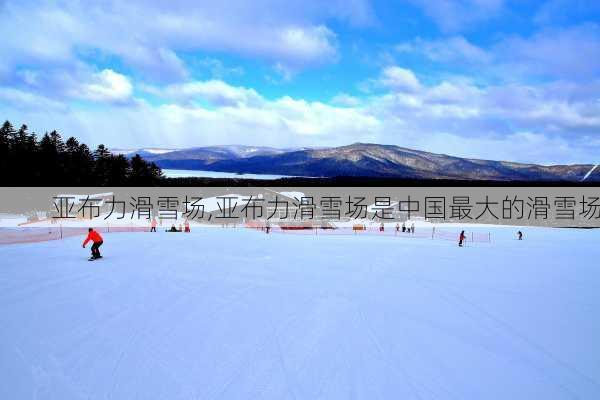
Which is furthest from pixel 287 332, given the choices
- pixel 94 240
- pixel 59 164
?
pixel 59 164

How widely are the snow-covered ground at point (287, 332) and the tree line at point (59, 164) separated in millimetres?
32049

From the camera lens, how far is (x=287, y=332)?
251 inches

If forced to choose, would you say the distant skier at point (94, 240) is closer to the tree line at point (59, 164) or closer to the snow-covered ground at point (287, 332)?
the snow-covered ground at point (287, 332)

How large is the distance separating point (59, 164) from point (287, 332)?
44.5 meters

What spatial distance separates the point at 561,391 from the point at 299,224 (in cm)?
2744

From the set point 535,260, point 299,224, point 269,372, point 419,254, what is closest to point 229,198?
point 299,224

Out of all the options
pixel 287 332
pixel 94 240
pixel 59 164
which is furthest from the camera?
pixel 59 164

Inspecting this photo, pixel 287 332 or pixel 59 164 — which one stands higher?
pixel 59 164

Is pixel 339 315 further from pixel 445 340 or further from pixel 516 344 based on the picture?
pixel 516 344

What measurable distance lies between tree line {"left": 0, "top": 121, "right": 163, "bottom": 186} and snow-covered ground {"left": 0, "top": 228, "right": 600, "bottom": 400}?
32.0 meters

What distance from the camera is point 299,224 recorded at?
32125 millimetres

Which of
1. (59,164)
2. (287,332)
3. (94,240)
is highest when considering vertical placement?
(59,164)

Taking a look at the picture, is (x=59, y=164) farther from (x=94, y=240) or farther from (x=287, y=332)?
(x=287, y=332)

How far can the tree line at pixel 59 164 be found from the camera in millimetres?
37562
